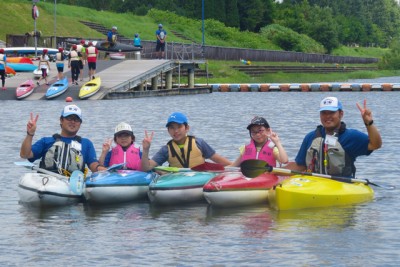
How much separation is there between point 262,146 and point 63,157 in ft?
10.5

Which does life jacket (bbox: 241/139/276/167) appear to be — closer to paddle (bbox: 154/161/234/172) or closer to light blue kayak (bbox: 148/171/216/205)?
paddle (bbox: 154/161/234/172)

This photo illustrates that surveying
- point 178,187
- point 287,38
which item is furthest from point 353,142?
point 287,38

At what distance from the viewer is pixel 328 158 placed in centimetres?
1709

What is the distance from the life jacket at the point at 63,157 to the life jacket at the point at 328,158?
3674 millimetres

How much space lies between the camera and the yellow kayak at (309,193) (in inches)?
674

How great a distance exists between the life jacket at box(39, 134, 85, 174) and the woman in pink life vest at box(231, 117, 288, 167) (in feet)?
8.81

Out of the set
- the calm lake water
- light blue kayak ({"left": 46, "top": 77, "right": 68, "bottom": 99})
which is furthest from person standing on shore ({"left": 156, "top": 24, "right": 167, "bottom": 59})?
the calm lake water

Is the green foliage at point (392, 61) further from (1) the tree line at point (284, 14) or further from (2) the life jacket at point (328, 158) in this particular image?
(2) the life jacket at point (328, 158)

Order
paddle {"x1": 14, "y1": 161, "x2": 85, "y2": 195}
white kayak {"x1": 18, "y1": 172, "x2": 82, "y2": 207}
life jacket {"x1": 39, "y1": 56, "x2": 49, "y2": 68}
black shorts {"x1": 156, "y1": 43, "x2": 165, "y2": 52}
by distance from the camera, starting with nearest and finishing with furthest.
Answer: white kayak {"x1": 18, "y1": 172, "x2": 82, "y2": 207} < paddle {"x1": 14, "y1": 161, "x2": 85, "y2": 195} < life jacket {"x1": 39, "y1": 56, "x2": 49, "y2": 68} < black shorts {"x1": 156, "y1": 43, "x2": 165, "y2": 52}

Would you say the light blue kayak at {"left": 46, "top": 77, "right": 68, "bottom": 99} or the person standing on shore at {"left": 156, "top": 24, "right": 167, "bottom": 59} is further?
the person standing on shore at {"left": 156, "top": 24, "right": 167, "bottom": 59}

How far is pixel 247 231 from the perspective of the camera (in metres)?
15.9

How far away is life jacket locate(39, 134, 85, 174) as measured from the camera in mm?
17469

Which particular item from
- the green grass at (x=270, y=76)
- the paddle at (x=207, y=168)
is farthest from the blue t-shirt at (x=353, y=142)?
the green grass at (x=270, y=76)

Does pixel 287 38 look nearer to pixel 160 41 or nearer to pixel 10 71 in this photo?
pixel 160 41
